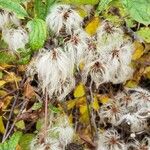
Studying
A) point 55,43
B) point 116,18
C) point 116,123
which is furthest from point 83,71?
point 116,18

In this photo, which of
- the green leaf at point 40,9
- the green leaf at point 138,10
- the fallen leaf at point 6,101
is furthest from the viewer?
the fallen leaf at point 6,101

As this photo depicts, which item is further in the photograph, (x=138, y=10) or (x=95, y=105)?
(x=95, y=105)

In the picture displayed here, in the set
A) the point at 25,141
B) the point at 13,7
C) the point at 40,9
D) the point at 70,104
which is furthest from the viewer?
the point at 70,104

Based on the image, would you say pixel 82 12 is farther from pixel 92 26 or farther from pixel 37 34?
pixel 37 34

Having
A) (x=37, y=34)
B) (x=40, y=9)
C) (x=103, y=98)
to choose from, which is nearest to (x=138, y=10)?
(x=37, y=34)

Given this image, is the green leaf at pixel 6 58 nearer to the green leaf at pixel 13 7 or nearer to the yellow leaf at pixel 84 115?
the yellow leaf at pixel 84 115

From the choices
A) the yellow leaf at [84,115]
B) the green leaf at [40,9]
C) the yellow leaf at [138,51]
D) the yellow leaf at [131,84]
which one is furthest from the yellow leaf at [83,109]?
the green leaf at [40,9]
